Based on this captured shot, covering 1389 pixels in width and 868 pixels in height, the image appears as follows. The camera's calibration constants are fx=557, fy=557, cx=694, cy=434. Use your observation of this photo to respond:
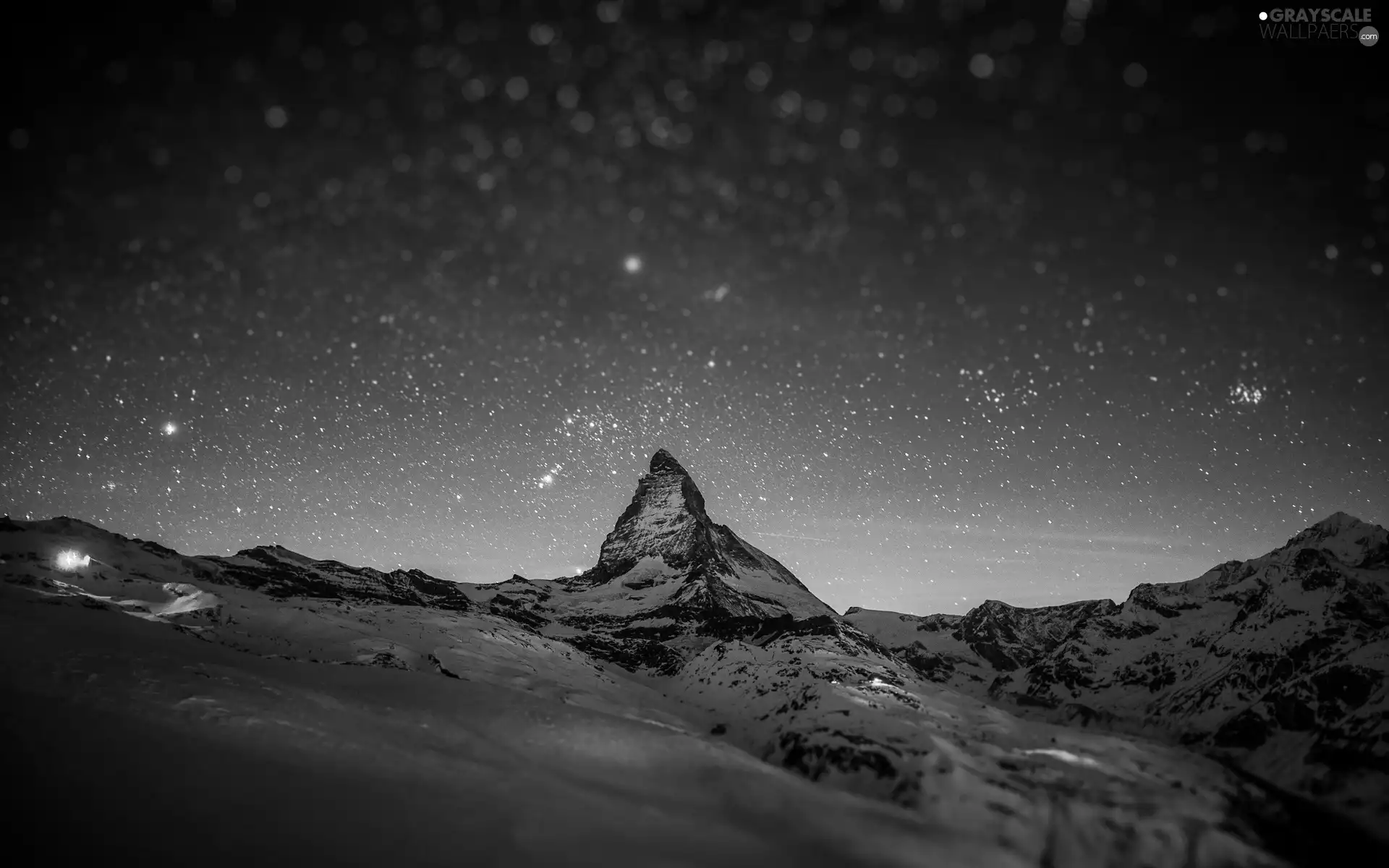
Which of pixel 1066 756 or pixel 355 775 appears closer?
pixel 355 775

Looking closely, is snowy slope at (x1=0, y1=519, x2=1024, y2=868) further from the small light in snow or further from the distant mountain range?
the small light in snow

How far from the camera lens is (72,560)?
152 metres

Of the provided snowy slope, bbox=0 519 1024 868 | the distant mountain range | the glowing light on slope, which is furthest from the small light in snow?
Answer: the glowing light on slope

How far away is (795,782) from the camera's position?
38.5 meters

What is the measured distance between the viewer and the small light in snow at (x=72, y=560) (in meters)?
145

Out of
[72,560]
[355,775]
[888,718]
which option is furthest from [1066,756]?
[72,560]

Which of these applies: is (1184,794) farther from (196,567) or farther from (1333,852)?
(196,567)

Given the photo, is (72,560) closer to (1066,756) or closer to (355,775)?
(355,775)

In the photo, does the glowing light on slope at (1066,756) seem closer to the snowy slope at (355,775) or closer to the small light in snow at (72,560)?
the snowy slope at (355,775)

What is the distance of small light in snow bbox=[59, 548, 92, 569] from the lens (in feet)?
476

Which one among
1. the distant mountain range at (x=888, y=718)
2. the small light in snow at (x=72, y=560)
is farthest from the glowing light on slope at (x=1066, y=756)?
the small light in snow at (x=72, y=560)

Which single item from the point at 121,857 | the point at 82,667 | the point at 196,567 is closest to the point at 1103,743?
the point at 121,857

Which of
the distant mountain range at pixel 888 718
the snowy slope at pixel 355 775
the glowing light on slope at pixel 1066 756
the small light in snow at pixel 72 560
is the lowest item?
the distant mountain range at pixel 888 718

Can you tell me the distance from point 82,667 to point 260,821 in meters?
15.7
